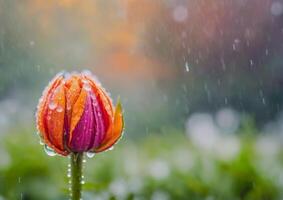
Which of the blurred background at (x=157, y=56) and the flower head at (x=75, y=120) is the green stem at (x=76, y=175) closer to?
the flower head at (x=75, y=120)

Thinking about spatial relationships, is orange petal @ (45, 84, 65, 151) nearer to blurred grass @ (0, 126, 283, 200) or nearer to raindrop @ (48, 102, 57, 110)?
raindrop @ (48, 102, 57, 110)

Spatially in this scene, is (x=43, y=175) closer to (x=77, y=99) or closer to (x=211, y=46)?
(x=77, y=99)

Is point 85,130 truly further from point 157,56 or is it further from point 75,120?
point 157,56

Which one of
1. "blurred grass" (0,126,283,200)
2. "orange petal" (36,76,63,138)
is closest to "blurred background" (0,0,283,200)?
"blurred grass" (0,126,283,200)

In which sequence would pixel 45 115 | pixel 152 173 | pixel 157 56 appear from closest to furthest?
pixel 45 115, pixel 152 173, pixel 157 56

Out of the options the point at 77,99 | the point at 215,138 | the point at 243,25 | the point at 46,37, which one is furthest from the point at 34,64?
the point at 77,99

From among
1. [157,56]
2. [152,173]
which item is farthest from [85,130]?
[157,56]

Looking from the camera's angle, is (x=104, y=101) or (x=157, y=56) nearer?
(x=104, y=101)
